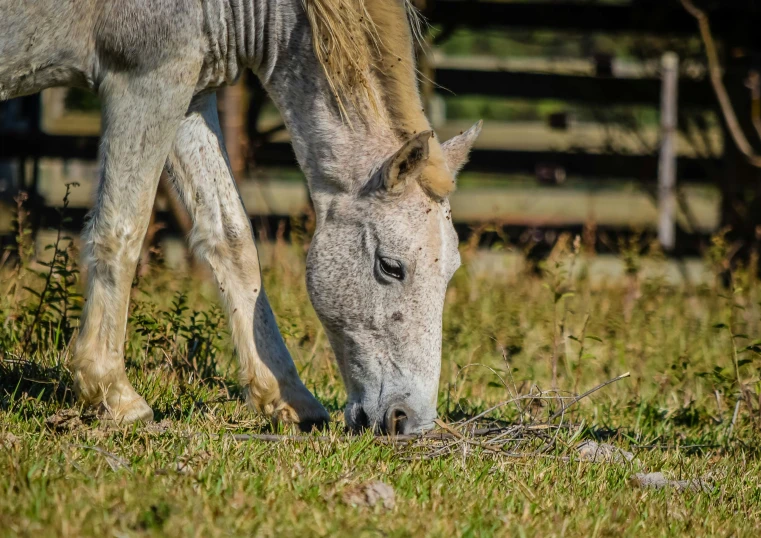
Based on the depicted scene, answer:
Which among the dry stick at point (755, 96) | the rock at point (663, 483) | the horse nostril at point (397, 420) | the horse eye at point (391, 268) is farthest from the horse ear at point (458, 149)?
the dry stick at point (755, 96)

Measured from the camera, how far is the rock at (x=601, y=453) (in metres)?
3.30

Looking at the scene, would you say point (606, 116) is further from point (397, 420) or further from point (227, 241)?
point (397, 420)

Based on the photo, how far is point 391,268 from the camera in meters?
3.38

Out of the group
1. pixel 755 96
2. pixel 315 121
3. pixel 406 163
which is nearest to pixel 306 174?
pixel 315 121

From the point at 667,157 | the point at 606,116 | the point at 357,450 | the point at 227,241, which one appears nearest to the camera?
the point at 357,450

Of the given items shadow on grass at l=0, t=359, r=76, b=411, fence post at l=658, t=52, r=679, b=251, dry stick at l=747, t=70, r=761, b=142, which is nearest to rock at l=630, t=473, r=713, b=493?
shadow on grass at l=0, t=359, r=76, b=411

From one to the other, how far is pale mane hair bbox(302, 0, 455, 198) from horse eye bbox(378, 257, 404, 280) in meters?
0.31

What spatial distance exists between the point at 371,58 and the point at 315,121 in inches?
12.9

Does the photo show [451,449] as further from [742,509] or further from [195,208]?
[195,208]

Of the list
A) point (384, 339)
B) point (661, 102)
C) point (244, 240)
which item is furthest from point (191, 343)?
point (661, 102)

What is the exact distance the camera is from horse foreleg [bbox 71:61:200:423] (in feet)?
11.1

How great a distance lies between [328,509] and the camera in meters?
2.43

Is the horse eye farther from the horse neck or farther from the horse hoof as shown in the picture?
the horse hoof

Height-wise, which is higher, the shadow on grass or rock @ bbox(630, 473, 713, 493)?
the shadow on grass
